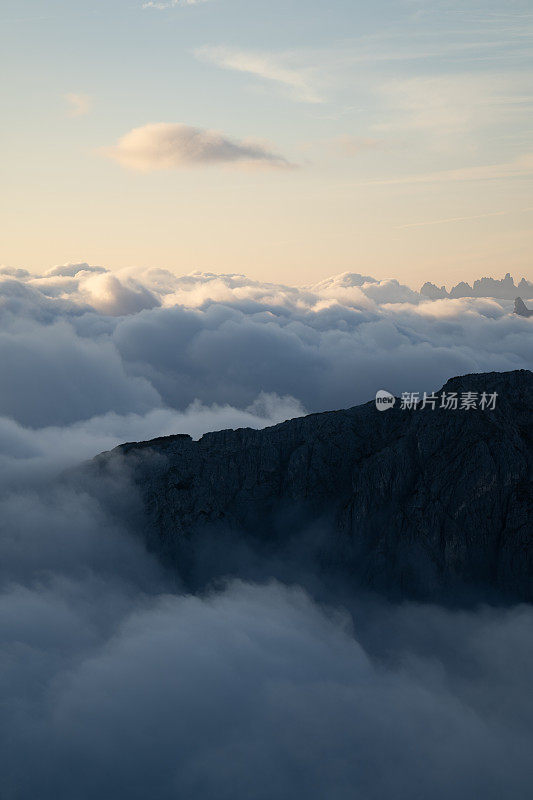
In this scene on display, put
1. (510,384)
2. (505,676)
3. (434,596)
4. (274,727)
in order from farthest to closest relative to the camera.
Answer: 1. (510,384)
2. (434,596)
3. (505,676)
4. (274,727)

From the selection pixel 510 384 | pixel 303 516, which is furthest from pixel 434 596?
pixel 510 384

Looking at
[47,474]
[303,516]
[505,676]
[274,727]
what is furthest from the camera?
[47,474]

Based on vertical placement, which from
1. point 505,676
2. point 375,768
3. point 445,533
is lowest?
point 375,768

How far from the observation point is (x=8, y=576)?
151 meters

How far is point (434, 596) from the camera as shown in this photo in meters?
128

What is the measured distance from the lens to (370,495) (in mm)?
139500

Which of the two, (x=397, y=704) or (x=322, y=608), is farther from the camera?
(x=322, y=608)

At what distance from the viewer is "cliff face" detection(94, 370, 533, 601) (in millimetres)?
128125

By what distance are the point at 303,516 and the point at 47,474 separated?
299ft

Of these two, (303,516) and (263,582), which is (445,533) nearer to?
(303,516)

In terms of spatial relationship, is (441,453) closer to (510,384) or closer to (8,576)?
(510,384)

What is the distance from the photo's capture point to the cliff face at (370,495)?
128 m

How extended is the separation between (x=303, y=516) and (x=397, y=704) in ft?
152

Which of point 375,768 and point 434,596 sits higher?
point 434,596
